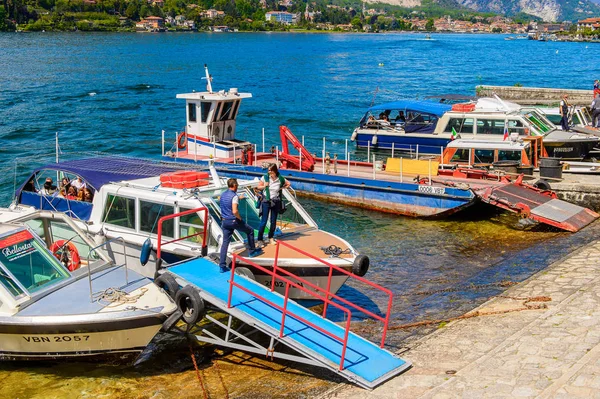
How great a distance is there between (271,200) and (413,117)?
20.9 meters

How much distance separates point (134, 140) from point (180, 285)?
1222 inches

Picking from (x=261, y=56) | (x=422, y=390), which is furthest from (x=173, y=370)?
(x=261, y=56)

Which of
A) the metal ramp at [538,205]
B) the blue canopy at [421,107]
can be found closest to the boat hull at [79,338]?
the metal ramp at [538,205]

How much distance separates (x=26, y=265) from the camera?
13.0 m

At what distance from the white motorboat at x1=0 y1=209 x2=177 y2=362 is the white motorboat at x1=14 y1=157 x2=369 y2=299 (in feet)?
5.10

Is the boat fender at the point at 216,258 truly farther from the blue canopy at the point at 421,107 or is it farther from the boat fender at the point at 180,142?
the blue canopy at the point at 421,107

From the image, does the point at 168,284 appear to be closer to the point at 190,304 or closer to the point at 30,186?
the point at 190,304

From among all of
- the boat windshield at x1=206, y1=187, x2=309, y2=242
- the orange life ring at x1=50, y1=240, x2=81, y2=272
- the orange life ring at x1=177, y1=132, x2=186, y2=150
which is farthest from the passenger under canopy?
the orange life ring at x1=50, y1=240, x2=81, y2=272

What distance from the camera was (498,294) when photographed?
632 inches

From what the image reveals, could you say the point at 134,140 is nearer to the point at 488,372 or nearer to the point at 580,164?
→ the point at 580,164

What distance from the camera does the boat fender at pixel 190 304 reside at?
40.2ft

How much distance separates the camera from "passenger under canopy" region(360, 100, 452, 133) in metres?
33.7

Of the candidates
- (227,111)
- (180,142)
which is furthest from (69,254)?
(180,142)

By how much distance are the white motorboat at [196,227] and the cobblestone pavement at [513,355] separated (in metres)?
2.62
